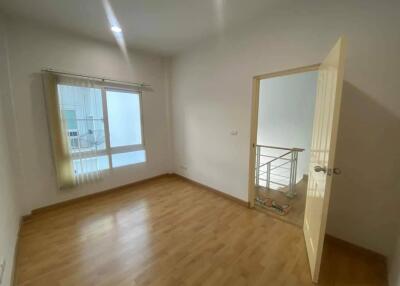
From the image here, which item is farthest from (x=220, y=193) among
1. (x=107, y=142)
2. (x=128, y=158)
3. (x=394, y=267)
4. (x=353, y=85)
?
(x=353, y=85)

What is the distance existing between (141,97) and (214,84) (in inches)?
60.3

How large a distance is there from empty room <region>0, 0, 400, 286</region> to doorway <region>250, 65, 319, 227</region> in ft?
0.15

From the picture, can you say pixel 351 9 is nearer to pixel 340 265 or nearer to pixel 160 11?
pixel 160 11

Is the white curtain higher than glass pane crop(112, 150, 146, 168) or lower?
higher

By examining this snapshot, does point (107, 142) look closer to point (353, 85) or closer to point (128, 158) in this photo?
point (128, 158)

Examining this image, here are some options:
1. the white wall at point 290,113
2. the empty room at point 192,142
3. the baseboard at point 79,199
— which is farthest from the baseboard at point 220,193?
the white wall at point 290,113

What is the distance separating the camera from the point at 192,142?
3.66 m

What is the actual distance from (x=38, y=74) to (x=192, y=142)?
8.50 feet

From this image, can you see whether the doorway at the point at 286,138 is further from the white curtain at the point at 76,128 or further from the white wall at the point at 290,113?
the white curtain at the point at 76,128

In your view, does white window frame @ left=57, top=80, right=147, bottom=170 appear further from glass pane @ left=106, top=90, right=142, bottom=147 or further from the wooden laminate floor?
the wooden laminate floor

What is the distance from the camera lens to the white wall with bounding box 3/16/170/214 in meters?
2.33

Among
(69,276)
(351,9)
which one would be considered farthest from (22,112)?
(351,9)

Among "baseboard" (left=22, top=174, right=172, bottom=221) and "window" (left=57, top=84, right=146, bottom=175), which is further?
"window" (left=57, top=84, right=146, bottom=175)

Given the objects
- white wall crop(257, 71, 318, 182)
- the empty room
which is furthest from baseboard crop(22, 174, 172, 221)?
white wall crop(257, 71, 318, 182)
